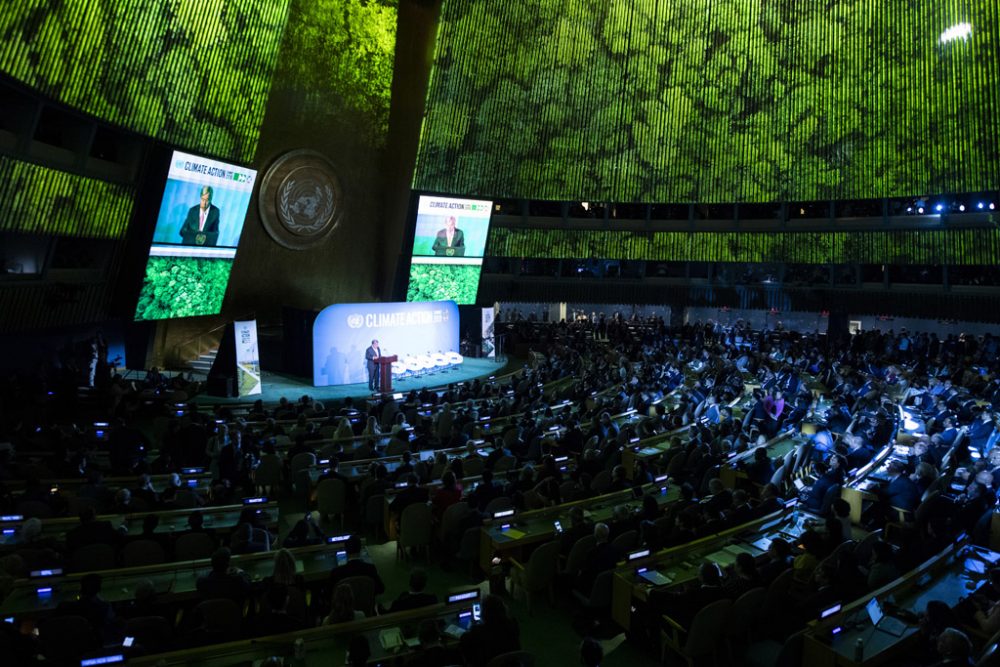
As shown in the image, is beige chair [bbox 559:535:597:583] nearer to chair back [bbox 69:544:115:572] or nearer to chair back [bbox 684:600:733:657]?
chair back [bbox 684:600:733:657]

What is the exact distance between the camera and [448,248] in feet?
74.3

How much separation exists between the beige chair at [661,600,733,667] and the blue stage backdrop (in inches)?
504

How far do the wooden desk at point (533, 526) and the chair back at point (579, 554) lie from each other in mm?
547

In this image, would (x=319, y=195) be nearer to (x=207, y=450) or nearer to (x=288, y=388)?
(x=288, y=388)

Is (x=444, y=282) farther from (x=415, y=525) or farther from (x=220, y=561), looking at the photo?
(x=220, y=561)

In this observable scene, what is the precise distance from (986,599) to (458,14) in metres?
22.0

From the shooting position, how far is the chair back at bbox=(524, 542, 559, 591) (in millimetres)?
6336

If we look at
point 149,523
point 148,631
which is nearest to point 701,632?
point 148,631

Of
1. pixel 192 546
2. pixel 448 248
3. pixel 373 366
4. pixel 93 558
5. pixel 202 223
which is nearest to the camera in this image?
pixel 93 558

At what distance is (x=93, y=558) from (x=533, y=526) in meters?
4.06

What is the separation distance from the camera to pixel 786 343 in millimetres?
24172

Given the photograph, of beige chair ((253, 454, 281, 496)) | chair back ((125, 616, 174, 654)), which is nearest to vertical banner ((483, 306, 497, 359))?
beige chair ((253, 454, 281, 496))

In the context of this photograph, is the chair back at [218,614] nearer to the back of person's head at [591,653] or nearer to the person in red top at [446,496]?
the back of person's head at [591,653]

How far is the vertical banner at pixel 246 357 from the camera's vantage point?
14.9 metres
